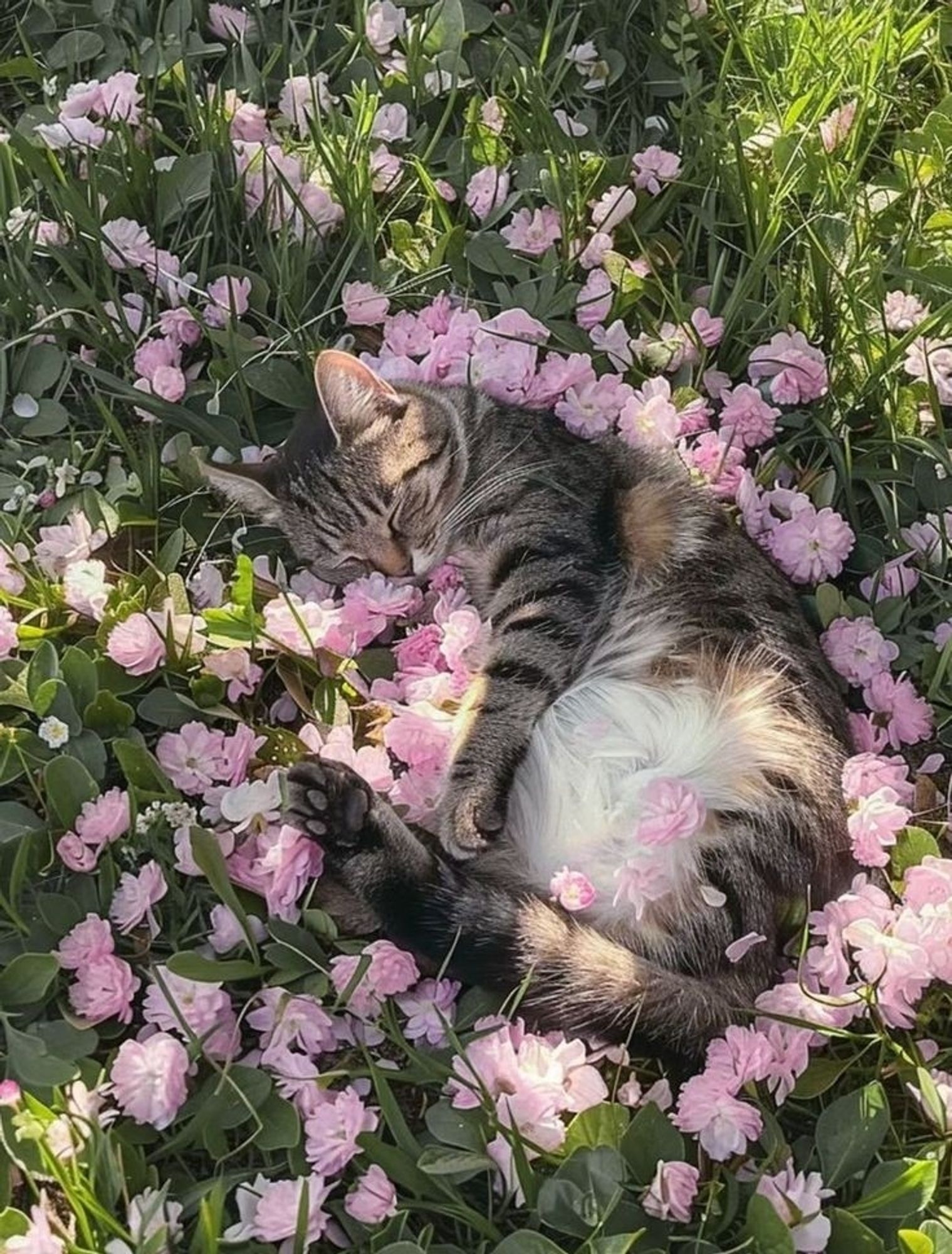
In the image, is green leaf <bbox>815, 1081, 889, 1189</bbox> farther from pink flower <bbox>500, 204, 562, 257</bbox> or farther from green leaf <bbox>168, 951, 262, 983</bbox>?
pink flower <bbox>500, 204, 562, 257</bbox>

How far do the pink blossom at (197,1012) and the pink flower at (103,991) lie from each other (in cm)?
3

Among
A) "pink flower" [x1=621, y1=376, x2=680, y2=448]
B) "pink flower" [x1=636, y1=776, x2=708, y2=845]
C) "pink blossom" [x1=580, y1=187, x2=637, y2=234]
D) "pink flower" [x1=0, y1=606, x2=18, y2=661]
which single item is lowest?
"pink flower" [x1=0, y1=606, x2=18, y2=661]

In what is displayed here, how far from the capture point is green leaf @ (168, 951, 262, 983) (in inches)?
67.7

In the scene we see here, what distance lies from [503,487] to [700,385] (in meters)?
0.43

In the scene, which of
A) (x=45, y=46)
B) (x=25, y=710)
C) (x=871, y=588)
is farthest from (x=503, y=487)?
(x=45, y=46)

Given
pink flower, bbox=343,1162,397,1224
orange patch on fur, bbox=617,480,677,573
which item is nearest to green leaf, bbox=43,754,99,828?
pink flower, bbox=343,1162,397,1224

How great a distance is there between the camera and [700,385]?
2.32m

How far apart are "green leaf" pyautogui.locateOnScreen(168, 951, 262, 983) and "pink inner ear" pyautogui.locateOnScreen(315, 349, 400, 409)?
2.69 feet

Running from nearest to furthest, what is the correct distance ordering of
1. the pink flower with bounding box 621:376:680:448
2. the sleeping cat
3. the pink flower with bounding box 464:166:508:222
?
1. the sleeping cat
2. the pink flower with bounding box 621:376:680:448
3. the pink flower with bounding box 464:166:508:222

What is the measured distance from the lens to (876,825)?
184cm

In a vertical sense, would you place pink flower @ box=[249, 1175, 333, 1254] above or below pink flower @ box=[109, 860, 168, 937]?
below

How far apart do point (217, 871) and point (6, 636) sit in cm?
52

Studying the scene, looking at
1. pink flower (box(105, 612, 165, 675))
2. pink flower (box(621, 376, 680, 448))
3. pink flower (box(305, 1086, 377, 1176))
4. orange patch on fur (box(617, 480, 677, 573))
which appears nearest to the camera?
pink flower (box(305, 1086, 377, 1176))

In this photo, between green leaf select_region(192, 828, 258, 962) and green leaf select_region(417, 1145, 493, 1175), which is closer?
green leaf select_region(417, 1145, 493, 1175)
